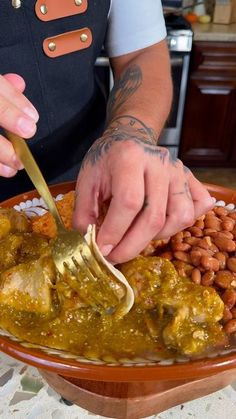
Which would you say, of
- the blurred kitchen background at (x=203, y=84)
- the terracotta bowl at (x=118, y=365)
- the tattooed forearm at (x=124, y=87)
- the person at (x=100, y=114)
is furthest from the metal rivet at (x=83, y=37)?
the blurred kitchen background at (x=203, y=84)

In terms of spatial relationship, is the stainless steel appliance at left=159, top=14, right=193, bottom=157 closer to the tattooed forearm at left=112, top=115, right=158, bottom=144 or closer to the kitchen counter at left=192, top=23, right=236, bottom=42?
the kitchen counter at left=192, top=23, right=236, bottom=42

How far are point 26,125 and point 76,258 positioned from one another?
0.61ft

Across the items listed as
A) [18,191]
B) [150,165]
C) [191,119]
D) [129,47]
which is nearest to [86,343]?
[150,165]

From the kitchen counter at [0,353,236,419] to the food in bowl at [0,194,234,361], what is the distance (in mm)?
126

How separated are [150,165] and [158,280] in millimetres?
168

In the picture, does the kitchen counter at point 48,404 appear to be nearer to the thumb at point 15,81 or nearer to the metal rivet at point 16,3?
the thumb at point 15,81

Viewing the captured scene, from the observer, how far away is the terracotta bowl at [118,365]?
1.85ft

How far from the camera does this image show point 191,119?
2324 mm

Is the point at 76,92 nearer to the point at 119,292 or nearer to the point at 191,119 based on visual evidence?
the point at 119,292

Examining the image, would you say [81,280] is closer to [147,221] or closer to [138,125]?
[147,221]

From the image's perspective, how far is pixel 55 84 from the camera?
936 mm

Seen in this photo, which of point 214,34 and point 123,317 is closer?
point 123,317

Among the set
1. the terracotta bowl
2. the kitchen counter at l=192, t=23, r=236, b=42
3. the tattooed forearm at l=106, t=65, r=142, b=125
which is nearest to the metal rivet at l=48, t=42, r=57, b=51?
the tattooed forearm at l=106, t=65, r=142, b=125

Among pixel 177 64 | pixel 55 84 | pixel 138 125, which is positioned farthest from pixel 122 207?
pixel 177 64
